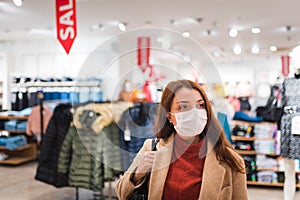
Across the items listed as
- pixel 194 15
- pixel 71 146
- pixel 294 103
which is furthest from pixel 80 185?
pixel 194 15

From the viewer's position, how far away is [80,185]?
13.3 ft

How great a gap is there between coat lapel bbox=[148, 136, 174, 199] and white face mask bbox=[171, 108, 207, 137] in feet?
0.32

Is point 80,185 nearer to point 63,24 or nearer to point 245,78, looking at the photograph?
point 63,24

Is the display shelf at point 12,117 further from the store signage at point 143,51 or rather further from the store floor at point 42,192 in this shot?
the store signage at point 143,51

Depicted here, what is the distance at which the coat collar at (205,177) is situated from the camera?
134cm

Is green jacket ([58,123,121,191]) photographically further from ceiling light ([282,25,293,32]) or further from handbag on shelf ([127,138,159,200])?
ceiling light ([282,25,293,32])

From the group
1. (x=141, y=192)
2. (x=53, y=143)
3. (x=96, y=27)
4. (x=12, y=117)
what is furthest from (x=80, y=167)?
(x=96, y=27)

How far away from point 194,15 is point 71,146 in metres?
3.73

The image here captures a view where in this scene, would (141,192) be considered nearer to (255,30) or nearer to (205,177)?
(205,177)

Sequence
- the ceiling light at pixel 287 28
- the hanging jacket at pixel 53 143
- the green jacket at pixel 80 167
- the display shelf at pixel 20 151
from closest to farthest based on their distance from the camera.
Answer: the green jacket at pixel 80 167 → the hanging jacket at pixel 53 143 → the display shelf at pixel 20 151 → the ceiling light at pixel 287 28

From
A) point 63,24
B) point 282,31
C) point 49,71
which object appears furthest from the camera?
point 49,71

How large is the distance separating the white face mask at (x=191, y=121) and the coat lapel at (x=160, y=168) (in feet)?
0.32

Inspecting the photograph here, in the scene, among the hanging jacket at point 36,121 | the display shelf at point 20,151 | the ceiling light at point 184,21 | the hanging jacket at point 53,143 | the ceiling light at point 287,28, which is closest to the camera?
the hanging jacket at point 53,143

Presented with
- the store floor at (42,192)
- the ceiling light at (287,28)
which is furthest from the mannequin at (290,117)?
the ceiling light at (287,28)
